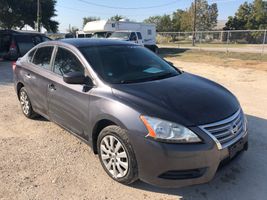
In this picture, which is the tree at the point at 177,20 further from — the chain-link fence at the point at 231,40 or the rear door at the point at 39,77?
the rear door at the point at 39,77

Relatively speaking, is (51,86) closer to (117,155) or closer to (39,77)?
(39,77)

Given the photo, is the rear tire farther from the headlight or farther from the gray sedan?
the headlight

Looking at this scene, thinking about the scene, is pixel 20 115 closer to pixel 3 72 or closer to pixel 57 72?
pixel 57 72

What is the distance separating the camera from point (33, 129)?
554 centimetres

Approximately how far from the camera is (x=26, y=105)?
6.00m

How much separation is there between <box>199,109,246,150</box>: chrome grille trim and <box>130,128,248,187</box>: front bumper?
65 millimetres

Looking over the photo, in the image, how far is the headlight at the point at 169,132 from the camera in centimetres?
322

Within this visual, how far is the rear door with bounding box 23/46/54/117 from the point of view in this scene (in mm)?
5043

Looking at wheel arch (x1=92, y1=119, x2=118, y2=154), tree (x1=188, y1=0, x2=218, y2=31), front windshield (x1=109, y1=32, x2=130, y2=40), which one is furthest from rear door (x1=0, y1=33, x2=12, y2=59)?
tree (x1=188, y1=0, x2=218, y2=31)

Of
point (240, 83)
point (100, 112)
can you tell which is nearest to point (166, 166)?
point (100, 112)

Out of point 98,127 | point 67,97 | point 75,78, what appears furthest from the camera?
point 67,97

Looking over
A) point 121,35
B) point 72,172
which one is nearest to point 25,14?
point 121,35

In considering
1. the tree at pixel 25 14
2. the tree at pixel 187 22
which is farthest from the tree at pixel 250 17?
the tree at pixel 25 14

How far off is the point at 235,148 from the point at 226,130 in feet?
0.87
